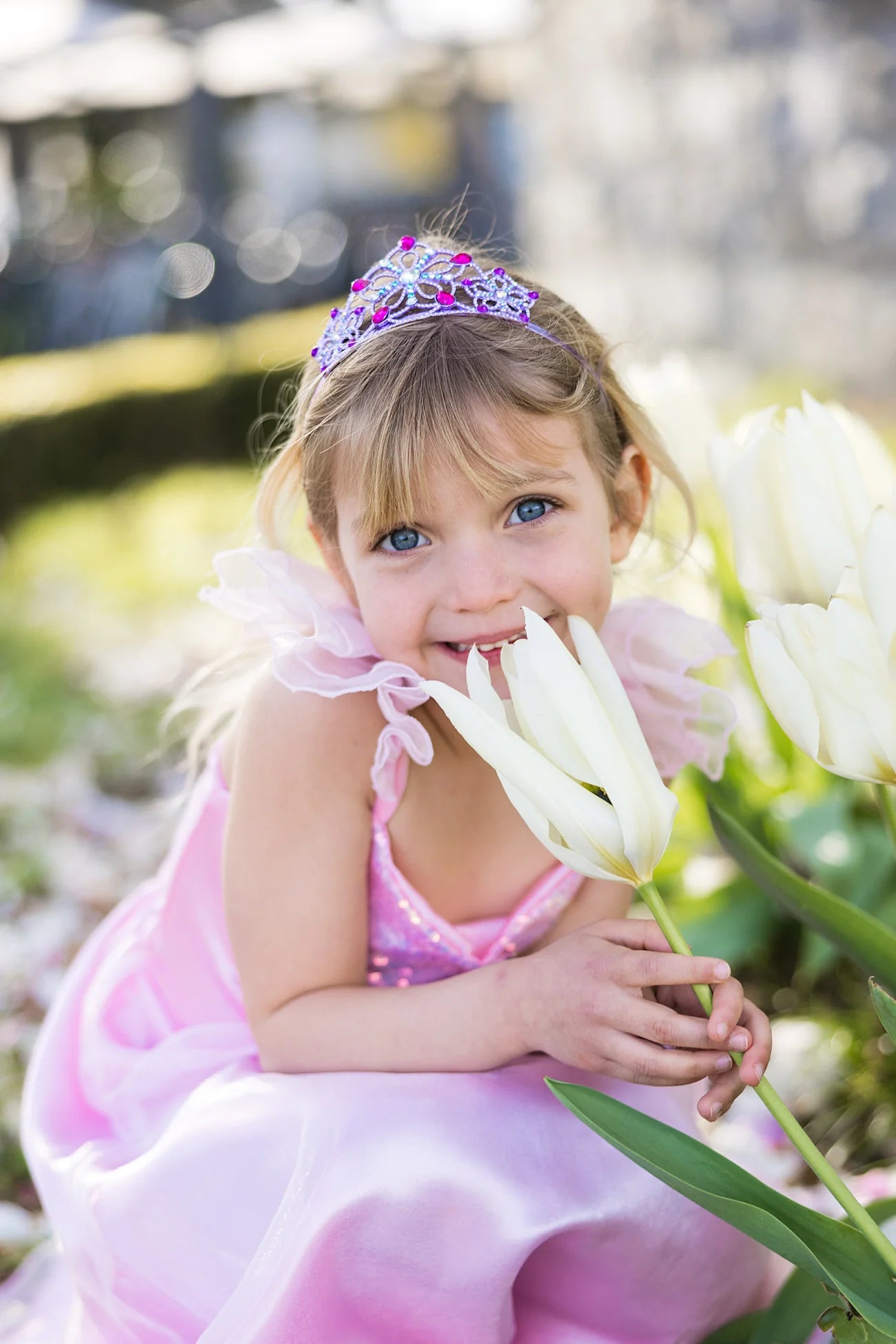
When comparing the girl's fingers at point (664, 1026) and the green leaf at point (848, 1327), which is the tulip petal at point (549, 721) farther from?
the green leaf at point (848, 1327)

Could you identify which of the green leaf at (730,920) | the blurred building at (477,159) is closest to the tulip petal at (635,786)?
the blurred building at (477,159)

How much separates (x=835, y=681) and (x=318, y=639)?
2.14 feet

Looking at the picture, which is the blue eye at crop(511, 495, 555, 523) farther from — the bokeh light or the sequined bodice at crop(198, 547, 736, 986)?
the bokeh light

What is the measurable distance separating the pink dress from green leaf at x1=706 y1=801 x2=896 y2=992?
12.6 inches

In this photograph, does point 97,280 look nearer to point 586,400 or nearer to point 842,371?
point 842,371

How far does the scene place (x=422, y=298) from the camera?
1.48 metres

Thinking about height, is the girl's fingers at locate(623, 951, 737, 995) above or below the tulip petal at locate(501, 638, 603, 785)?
below

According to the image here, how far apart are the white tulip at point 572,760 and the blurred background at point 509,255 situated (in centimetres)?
72

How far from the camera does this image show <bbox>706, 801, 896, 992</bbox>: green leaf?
1215 mm

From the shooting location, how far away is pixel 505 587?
136 centimetres

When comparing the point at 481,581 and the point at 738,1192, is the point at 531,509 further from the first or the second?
the point at 738,1192

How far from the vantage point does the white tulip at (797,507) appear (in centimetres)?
109

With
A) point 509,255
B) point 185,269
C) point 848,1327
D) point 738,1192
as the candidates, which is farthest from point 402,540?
point 185,269

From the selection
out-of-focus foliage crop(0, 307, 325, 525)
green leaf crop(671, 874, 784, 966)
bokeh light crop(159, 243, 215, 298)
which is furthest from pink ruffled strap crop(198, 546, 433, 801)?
bokeh light crop(159, 243, 215, 298)
